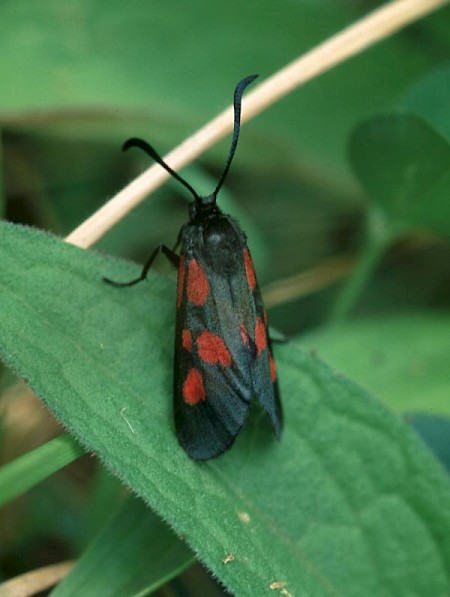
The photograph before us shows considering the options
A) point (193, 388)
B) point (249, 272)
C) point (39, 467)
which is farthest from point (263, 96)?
point (39, 467)

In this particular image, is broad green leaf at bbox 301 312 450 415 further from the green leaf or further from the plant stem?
the plant stem

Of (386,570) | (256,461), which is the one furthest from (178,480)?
(386,570)

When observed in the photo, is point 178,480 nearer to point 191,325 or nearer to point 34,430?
point 191,325

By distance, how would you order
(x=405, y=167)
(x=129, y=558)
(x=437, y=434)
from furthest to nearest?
(x=405, y=167)
(x=437, y=434)
(x=129, y=558)

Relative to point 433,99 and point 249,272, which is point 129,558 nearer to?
point 249,272

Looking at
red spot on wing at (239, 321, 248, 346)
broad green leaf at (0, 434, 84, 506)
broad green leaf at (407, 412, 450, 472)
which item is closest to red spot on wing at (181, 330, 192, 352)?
red spot on wing at (239, 321, 248, 346)

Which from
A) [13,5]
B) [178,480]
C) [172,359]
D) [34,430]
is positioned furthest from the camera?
[13,5]

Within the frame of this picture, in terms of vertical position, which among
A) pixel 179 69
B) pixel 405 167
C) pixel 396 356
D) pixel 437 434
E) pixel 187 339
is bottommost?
pixel 396 356

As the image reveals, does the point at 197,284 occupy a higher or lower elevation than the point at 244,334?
higher
